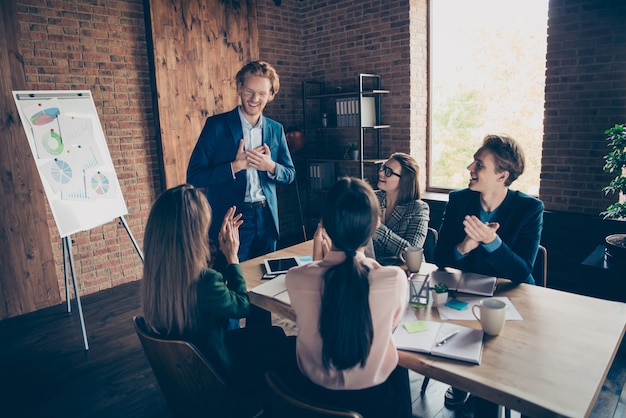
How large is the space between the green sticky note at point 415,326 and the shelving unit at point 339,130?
3.41m

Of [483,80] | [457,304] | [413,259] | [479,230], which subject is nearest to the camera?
[457,304]

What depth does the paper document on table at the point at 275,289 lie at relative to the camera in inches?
71.3

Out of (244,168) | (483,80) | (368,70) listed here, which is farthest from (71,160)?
(483,80)

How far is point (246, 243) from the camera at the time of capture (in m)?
2.70

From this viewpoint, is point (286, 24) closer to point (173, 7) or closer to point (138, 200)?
point (173, 7)

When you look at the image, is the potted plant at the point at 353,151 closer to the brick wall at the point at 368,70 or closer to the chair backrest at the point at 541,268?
the brick wall at the point at 368,70

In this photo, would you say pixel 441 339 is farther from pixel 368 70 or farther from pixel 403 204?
pixel 368 70

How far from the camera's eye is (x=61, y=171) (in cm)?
310

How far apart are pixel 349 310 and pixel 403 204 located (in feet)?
4.85

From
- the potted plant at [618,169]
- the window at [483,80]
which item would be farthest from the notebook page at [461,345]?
the window at [483,80]

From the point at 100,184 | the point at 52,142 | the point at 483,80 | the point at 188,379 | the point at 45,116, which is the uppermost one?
the point at 483,80

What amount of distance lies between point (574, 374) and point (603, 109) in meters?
3.12

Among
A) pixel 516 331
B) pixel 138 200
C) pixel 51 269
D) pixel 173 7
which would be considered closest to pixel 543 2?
pixel 173 7

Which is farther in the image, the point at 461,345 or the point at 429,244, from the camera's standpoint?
the point at 429,244
